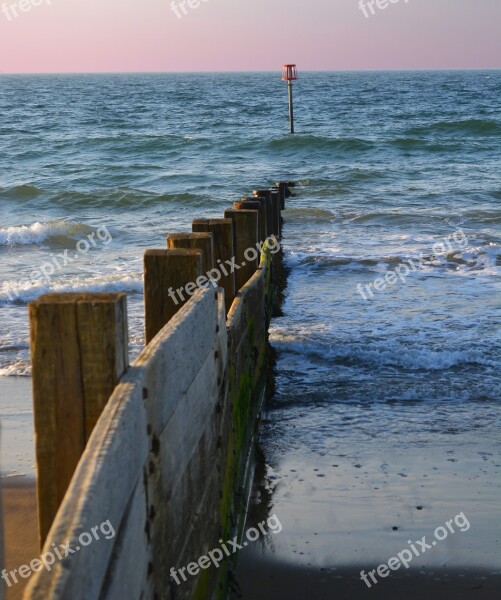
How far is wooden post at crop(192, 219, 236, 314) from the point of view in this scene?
18.2 feet

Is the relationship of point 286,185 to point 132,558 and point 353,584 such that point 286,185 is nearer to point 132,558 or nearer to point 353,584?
point 353,584

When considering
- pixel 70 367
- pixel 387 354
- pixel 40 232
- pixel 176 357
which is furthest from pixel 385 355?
pixel 40 232

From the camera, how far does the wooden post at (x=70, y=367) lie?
234cm

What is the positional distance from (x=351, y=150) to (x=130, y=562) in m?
27.5

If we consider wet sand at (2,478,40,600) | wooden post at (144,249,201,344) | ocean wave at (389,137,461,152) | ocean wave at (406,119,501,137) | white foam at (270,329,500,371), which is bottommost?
wet sand at (2,478,40,600)

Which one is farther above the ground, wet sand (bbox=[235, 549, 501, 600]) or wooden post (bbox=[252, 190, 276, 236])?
wooden post (bbox=[252, 190, 276, 236])

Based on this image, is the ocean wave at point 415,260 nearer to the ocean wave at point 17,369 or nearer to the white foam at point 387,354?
the white foam at point 387,354

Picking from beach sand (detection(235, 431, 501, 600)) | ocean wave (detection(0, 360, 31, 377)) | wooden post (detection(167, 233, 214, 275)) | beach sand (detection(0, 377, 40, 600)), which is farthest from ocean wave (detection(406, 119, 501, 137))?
wooden post (detection(167, 233, 214, 275))

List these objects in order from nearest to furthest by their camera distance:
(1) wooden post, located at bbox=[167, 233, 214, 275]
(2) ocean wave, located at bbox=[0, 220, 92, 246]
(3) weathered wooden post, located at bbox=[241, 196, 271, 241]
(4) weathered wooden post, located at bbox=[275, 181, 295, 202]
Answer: (1) wooden post, located at bbox=[167, 233, 214, 275], (3) weathered wooden post, located at bbox=[241, 196, 271, 241], (4) weathered wooden post, located at bbox=[275, 181, 295, 202], (2) ocean wave, located at bbox=[0, 220, 92, 246]

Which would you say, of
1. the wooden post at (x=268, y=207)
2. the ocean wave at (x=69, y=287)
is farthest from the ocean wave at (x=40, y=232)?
the wooden post at (x=268, y=207)

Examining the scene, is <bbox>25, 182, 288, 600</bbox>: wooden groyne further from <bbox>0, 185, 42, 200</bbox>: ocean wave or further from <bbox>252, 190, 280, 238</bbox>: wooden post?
<bbox>0, 185, 42, 200</bbox>: ocean wave

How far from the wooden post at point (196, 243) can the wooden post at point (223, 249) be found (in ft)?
3.63

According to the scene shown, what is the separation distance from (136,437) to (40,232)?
14.1m

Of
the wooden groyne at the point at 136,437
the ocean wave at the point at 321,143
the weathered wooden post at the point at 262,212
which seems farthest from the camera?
the ocean wave at the point at 321,143
